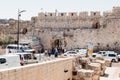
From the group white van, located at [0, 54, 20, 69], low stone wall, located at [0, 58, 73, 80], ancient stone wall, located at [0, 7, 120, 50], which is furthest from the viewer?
ancient stone wall, located at [0, 7, 120, 50]

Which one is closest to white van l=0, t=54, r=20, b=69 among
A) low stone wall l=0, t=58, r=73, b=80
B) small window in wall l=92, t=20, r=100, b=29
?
low stone wall l=0, t=58, r=73, b=80

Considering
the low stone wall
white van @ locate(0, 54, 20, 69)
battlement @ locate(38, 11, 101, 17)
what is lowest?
white van @ locate(0, 54, 20, 69)

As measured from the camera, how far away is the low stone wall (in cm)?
658

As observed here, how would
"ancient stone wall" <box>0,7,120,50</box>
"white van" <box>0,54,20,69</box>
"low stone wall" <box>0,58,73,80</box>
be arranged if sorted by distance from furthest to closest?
"ancient stone wall" <box>0,7,120,50</box>, "white van" <box>0,54,20,69</box>, "low stone wall" <box>0,58,73,80</box>

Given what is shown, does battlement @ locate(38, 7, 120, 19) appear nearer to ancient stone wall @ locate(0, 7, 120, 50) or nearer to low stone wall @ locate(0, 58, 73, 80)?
ancient stone wall @ locate(0, 7, 120, 50)

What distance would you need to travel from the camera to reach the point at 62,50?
36.7 meters

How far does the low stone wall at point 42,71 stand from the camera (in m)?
6.58

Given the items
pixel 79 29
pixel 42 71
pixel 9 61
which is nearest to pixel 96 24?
pixel 79 29

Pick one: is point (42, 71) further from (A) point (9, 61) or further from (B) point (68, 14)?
(B) point (68, 14)

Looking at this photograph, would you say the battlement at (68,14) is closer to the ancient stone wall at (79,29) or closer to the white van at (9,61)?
the ancient stone wall at (79,29)

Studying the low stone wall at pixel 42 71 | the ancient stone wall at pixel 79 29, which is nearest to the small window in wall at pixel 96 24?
the ancient stone wall at pixel 79 29

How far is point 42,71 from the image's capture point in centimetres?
850

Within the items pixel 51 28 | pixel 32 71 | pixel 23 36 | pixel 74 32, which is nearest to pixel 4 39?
pixel 23 36

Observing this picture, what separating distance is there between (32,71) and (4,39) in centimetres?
3242
